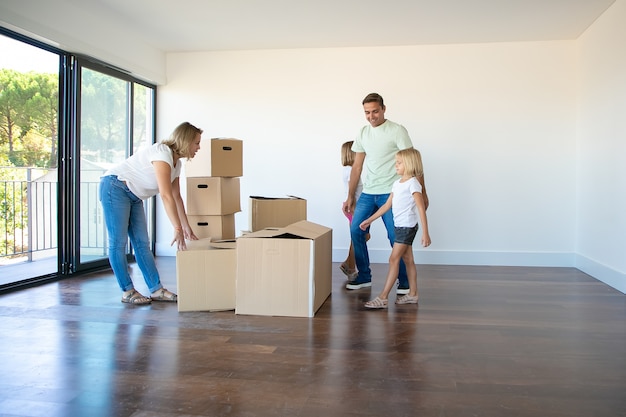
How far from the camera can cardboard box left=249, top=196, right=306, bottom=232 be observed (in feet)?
13.4

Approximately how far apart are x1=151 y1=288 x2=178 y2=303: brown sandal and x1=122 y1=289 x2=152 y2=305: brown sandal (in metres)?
0.05

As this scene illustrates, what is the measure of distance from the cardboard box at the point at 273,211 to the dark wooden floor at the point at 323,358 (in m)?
0.83

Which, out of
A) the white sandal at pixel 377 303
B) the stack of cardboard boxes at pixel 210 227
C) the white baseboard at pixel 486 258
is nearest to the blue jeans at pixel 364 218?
the white sandal at pixel 377 303

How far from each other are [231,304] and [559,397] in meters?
2.00

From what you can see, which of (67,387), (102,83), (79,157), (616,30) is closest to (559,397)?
(67,387)

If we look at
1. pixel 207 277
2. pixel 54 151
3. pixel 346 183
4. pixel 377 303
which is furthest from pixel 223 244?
pixel 54 151

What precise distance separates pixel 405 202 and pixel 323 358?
1303mm

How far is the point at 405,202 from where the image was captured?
3410 mm

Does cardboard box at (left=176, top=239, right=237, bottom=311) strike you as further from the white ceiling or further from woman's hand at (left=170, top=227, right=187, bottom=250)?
the white ceiling

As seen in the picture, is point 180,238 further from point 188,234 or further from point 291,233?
point 291,233

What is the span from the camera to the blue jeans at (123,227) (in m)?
3.46

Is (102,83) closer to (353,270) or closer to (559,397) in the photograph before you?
(353,270)

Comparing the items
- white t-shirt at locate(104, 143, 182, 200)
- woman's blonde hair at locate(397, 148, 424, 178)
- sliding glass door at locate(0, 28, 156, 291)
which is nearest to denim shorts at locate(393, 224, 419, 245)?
woman's blonde hair at locate(397, 148, 424, 178)

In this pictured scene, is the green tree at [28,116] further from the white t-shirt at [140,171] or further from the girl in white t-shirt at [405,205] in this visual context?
the girl in white t-shirt at [405,205]
